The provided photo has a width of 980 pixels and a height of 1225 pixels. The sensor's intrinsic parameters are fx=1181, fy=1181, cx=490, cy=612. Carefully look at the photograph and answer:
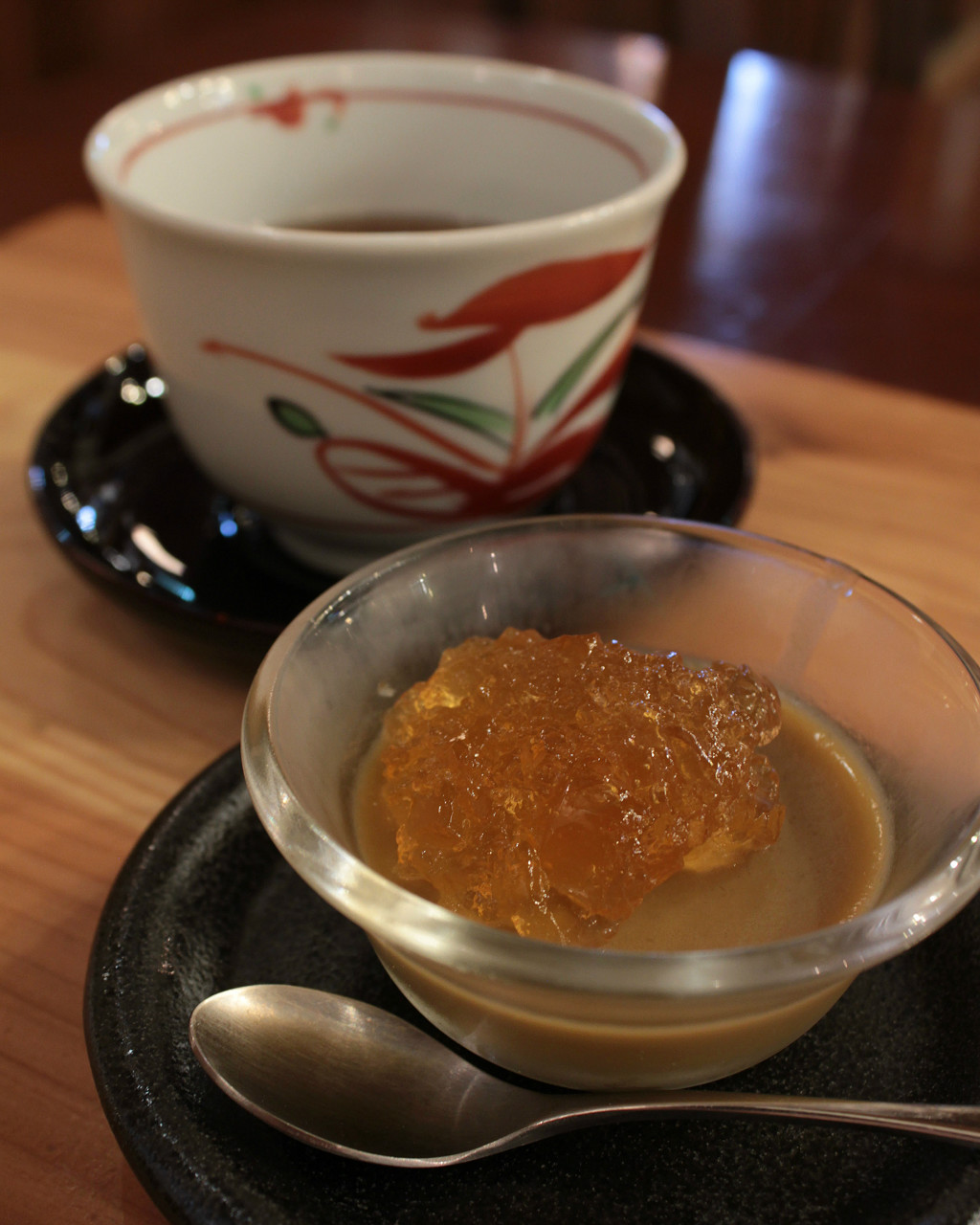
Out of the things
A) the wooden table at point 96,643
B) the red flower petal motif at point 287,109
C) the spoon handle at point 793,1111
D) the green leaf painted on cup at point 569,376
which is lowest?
the wooden table at point 96,643

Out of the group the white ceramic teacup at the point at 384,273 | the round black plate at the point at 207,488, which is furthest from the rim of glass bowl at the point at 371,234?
the round black plate at the point at 207,488

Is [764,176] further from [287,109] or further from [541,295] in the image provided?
[541,295]

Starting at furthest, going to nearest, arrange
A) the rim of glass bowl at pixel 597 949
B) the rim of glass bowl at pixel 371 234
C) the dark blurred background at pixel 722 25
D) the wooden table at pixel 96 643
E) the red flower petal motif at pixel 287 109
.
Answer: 1. the dark blurred background at pixel 722 25
2. the red flower petal motif at pixel 287 109
3. the rim of glass bowl at pixel 371 234
4. the wooden table at pixel 96 643
5. the rim of glass bowl at pixel 597 949

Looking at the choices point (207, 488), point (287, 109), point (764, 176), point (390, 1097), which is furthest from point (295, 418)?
point (764, 176)

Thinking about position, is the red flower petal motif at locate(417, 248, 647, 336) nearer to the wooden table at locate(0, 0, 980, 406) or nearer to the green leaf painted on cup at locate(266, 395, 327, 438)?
the green leaf painted on cup at locate(266, 395, 327, 438)

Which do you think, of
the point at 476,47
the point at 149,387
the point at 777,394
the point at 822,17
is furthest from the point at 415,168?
the point at 822,17

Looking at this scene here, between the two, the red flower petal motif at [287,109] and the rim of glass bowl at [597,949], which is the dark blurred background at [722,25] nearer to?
the red flower petal motif at [287,109]

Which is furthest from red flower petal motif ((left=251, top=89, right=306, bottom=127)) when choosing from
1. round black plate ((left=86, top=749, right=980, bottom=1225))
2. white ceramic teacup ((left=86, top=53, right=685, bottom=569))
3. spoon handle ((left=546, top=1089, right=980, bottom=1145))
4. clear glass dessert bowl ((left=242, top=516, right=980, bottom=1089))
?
spoon handle ((left=546, top=1089, right=980, bottom=1145))
